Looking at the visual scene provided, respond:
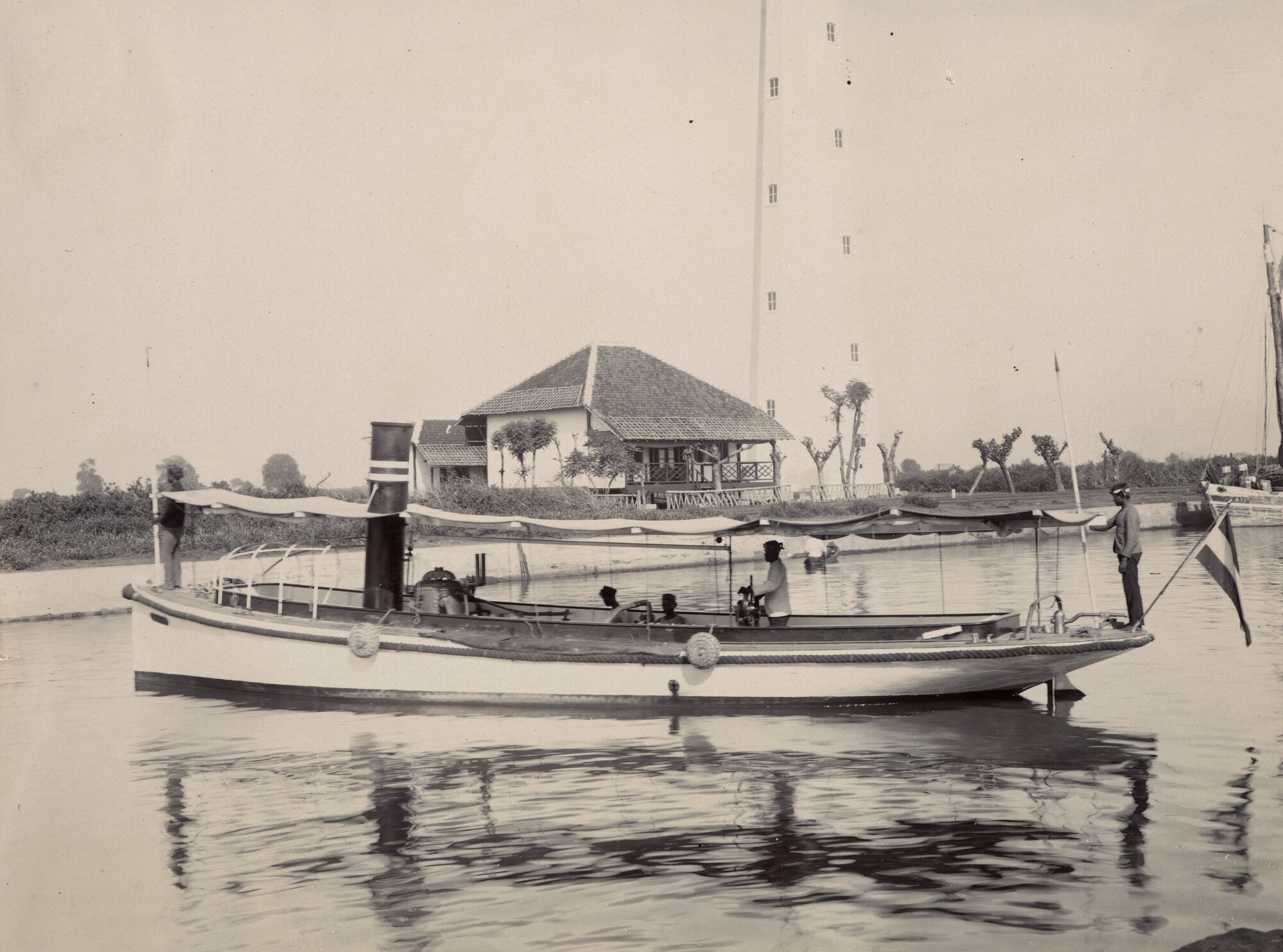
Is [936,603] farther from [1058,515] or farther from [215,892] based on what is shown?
[215,892]

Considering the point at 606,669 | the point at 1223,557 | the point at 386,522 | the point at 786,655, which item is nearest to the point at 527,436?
the point at 386,522

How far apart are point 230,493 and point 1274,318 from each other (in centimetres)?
3900

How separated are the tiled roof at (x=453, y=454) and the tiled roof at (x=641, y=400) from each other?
6.68ft

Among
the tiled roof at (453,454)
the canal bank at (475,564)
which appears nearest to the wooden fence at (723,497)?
the canal bank at (475,564)

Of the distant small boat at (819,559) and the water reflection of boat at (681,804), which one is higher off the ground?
the distant small boat at (819,559)

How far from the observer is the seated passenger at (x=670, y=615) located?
12.5 meters

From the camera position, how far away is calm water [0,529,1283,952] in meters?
6.27

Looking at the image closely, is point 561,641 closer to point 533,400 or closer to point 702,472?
point 533,400

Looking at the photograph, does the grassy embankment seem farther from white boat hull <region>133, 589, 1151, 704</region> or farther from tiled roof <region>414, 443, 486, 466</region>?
tiled roof <region>414, 443, 486, 466</region>

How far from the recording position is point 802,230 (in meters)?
44.9

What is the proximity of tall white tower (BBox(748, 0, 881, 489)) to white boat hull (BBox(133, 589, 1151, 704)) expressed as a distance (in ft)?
112

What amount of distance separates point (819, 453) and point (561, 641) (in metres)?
35.3

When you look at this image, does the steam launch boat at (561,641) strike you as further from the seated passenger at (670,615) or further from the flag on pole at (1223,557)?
the flag on pole at (1223,557)

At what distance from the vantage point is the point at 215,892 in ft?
23.0
